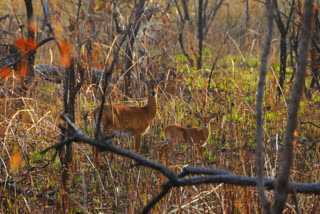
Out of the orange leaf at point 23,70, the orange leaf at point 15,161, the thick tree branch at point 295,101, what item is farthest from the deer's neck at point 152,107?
the thick tree branch at point 295,101

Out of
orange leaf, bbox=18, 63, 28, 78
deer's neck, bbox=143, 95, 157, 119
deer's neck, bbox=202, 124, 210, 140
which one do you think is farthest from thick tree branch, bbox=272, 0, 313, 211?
orange leaf, bbox=18, 63, 28, 78

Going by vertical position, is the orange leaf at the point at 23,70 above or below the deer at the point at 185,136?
above

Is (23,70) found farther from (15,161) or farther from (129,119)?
(15,161)

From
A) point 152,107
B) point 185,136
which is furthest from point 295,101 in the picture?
point 152,107

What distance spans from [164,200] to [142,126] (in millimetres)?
1689

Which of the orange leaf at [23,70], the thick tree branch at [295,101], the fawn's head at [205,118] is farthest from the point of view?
the fawn's head at [205,118]

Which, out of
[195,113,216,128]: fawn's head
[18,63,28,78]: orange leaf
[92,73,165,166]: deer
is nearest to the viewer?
[92,73,165,166]: deer

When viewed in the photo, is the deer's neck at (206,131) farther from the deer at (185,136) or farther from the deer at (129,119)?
the deer at (129,119)

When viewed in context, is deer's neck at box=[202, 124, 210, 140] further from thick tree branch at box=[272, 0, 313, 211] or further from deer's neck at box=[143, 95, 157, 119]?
thick tree branch at box=[272, 0, 313, 211]

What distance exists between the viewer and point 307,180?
3023 mm

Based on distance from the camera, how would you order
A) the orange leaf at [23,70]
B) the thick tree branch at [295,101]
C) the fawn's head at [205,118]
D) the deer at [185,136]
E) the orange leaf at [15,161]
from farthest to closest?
the fawn's head at [205,118], the orange leaf at [23,70], the deer at [185,136], the orange leaf at [15,161], the thick tree branch at [295,101]

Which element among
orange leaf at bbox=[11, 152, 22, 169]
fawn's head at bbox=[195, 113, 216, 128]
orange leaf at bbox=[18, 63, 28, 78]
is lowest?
orange leaf at bbox=[11, 152, 22, 169]

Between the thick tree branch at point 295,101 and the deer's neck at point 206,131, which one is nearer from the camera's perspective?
the thick tree branch at point 295,101

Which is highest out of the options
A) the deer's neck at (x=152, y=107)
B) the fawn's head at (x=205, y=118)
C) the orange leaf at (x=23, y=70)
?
the orange leaf at (x=23, y=70)
